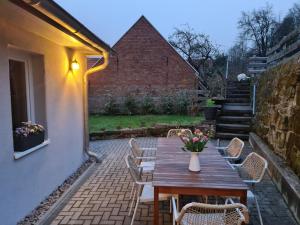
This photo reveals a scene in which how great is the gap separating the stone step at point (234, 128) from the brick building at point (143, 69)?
5634mm

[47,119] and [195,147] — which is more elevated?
[47,119]

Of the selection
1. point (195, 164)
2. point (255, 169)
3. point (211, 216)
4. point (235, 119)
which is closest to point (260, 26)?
point (235, 119)

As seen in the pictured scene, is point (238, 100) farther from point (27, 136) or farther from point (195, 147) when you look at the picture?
point (27, 136)

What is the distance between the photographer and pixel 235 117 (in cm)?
816

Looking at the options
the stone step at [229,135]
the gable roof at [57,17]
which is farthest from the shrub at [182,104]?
the gable roof at [57,17]

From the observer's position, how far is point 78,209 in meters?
3.41

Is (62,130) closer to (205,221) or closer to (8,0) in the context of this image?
(8,0)

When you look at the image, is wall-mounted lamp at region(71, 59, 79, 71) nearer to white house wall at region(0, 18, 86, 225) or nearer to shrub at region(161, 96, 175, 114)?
white house wall at region(0, 18, 86, 225)

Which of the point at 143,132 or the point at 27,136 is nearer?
the point at 27,136

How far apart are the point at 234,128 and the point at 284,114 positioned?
3455 millimetres

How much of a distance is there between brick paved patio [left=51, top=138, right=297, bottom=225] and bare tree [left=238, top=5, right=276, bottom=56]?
14096 mm

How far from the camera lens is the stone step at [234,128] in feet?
25.8

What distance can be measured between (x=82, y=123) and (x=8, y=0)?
12.4ft

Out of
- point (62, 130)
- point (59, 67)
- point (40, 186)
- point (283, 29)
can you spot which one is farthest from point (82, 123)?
point (283, 29)
